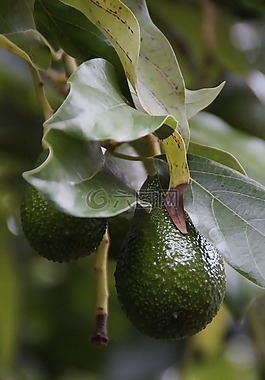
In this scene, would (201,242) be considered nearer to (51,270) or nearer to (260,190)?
(260,190)

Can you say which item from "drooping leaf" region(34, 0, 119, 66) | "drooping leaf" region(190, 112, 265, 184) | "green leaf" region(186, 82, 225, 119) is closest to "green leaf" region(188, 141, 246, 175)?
"green leaf" region(186, 82, 225, 119)

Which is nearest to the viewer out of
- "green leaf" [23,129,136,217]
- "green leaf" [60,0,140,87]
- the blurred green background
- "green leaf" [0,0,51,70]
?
"green leaf" [23,129,136,217]

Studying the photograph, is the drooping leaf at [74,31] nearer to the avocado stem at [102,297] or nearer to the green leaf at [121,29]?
the green leaf at [121,29]

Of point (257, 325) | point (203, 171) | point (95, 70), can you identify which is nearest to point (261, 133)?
point (257, 325)

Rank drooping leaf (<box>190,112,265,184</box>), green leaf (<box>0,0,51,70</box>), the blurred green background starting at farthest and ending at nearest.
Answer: the blurred green background, drooping leaf (<box>190,112,265,184</box>), green leaf (<box>0,0,51,70</box>)

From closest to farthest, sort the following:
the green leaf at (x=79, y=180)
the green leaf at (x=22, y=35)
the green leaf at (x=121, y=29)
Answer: the green leaf at (x=79, y=180)
the green leaf at (x=121, y=29)
the green leaf at (x=22, y=35)
